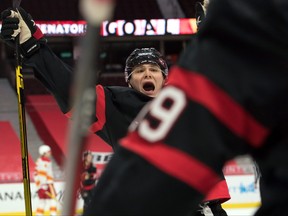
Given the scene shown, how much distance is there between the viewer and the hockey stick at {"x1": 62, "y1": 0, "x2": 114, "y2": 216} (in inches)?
25.8

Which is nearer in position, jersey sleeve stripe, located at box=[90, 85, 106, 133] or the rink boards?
jersey sleeve stripe, located at box=[90, 85, 106, 133]

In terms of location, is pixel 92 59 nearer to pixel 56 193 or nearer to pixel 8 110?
pixel 56 193

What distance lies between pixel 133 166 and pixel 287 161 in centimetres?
17

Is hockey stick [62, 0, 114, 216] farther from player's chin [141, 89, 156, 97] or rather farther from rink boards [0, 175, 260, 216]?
rink boards [0, 175, 260, 216]

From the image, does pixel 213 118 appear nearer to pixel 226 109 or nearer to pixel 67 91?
pixel 226 109

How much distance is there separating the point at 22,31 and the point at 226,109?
6.31ft

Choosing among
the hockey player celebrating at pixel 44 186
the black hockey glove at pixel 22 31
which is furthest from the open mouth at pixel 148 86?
the hockey player celebrating at pixel 44 186

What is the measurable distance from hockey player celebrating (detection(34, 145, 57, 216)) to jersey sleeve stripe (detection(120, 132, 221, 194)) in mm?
7144

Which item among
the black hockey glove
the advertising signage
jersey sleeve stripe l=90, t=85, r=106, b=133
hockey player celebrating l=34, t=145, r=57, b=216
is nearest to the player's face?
jersey sleeve stripe l=90, t=85, r=106, b=133

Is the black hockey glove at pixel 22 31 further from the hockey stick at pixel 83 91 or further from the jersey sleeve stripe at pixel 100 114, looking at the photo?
the hockey stick at pixel 83 91

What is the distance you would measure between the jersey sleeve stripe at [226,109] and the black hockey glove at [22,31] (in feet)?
5.91

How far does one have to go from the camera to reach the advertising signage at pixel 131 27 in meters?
10.6

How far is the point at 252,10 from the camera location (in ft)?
2.46

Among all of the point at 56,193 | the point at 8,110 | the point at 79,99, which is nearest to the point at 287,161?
the point at 79,99
